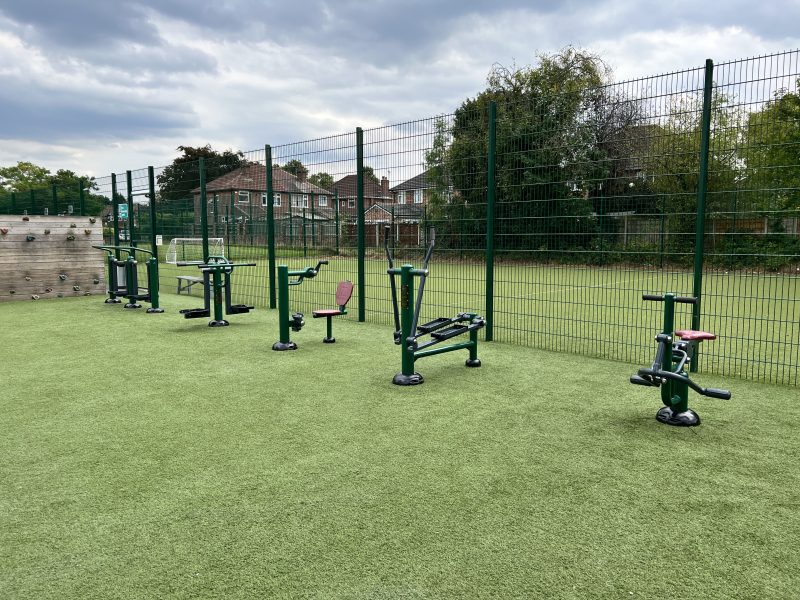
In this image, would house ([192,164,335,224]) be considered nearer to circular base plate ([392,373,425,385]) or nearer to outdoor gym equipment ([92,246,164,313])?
outdoor gym equipment ([92,246,164,313])

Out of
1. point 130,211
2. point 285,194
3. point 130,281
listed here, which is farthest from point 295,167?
point 130,211

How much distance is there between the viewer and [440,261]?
24.1 feet

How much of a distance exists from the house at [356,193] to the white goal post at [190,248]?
12.1 ft

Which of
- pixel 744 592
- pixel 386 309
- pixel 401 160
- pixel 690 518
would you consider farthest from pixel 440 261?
pixel 744 592

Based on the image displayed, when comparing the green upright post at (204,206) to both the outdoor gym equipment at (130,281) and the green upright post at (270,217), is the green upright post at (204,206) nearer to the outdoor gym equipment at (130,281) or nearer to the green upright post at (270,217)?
the outdoor gym equipment at (130,281)

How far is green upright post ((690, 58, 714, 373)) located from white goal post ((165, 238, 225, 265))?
28.5 feet

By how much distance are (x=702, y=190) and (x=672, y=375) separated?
2181 millimetres

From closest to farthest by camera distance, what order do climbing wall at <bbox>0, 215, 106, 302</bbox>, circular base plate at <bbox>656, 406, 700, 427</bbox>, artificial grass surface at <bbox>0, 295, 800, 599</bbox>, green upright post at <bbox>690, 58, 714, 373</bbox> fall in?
artificial grass surface at <bbox>0, 295, 800, 599</bbox> → circular base plate at <bbox>656, 406, 700, 427</bbox> → green upright post at <bbox>690, 58, 714, 373</bbox> → climbing wall at <bbox>0, 215, 106, 302</bbox>

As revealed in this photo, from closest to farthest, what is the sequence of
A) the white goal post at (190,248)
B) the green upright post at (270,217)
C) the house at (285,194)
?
the green upright post at (270,217)
the house at (285,194)
the white goal post at (190,248)

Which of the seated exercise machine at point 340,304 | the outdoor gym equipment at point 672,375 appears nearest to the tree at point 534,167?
the seated exercise machine at point 340,304

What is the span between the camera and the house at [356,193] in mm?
7664

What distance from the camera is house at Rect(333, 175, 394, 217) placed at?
7.66 m

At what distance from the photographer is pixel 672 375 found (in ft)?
11.3

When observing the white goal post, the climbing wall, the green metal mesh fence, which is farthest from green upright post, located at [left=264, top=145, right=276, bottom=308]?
the climbing wall
